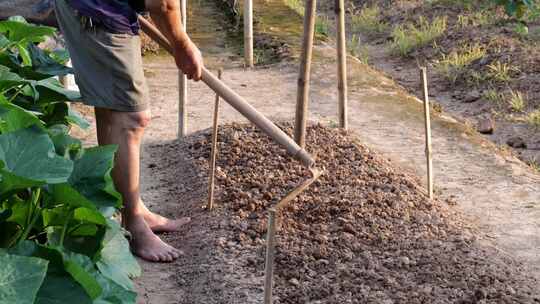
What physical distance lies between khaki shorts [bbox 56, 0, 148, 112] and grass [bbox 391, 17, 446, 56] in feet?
16.0

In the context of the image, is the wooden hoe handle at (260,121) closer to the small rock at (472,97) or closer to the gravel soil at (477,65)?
the gravel soil at (477,65)

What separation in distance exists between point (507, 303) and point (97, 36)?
181 cm

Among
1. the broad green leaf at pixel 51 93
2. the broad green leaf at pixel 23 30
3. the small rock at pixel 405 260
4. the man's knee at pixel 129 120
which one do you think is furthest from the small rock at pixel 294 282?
the broad green leaf at pixel 23 30

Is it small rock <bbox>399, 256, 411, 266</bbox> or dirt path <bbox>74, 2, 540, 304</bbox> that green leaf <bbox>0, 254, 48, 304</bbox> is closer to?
dirt path <bbox>74, 2, 540, 304</bbox>

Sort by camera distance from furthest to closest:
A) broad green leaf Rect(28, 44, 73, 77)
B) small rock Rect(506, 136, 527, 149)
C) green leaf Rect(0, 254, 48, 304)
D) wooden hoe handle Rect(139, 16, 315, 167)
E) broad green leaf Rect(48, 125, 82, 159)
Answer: small rock Rect(506, 136, 527, 149) → broad green leaf Rect(28, 44, 73, 77) → wooden hoe handle Rect(139, 16, 315, 167) → broad green leaf Rect(48, 125, 82, 159) → green leaf Rect(0, 254, 48, 304)

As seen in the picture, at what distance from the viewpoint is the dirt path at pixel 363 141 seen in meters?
3.98

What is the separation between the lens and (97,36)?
144 inches

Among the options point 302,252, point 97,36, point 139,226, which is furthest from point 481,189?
point 97,36

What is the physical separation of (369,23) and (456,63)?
2.11 m

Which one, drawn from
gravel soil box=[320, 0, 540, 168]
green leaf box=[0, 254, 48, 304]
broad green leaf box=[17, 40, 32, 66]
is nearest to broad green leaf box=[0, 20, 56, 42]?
broad green leaf box=[17, 40, 32, 66]

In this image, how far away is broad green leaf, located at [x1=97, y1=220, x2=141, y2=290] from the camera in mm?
2885

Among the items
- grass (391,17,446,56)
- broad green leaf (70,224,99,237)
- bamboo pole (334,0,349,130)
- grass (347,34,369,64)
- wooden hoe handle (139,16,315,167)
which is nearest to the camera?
broad green leaf (70,224,99,237)

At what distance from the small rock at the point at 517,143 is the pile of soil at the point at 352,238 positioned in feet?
4.32

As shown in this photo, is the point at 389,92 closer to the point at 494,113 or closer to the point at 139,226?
the point at 494,113
